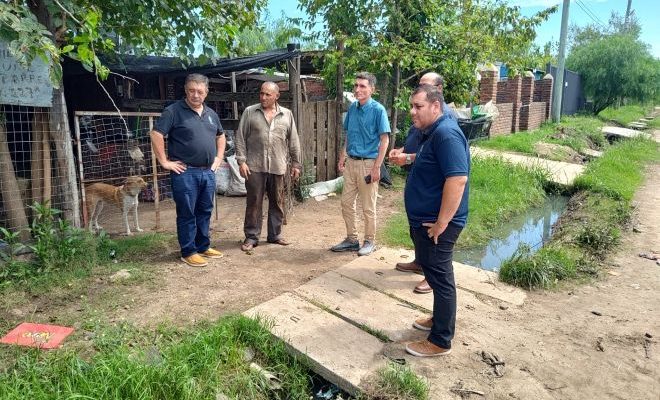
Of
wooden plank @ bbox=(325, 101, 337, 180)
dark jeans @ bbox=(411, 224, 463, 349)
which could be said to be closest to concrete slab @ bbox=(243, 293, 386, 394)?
dark jeans @ bbox=(411, 224, 463, 349)

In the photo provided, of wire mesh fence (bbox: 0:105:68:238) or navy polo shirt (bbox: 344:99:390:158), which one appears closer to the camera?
wire mesh fence (bbox: 0:105:68:238)

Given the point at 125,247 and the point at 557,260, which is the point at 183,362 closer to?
the point at 125,247

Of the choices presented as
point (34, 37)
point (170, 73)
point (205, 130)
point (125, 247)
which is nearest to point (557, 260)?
point (205, 130)

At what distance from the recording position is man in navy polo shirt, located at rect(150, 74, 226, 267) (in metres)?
4.29

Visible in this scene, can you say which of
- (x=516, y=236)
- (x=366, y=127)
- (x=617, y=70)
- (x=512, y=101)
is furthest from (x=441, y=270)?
(x=617, y=70)

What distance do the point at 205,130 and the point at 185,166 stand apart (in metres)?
0.39

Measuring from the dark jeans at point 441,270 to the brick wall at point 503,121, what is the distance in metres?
11.4

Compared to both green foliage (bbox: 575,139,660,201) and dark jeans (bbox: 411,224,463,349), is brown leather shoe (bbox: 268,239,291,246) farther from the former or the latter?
green foliage (bbox: 575,139,660,201)

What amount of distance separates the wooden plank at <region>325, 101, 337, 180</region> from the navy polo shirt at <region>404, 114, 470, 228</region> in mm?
5122

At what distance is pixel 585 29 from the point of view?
47844mm

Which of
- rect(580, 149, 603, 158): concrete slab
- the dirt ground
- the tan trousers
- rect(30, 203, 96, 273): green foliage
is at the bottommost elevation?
the dirt ground

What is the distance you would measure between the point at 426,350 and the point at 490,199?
16.6ft

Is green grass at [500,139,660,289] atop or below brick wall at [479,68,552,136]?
→ below

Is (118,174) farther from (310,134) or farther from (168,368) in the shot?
(168,368)
